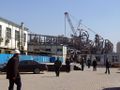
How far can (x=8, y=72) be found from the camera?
1588 cm

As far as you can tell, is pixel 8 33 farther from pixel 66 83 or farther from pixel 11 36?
pixel 66 83

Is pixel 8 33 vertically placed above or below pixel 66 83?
above

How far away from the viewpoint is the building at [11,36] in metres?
66.6

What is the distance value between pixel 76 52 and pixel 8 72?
11522 cm

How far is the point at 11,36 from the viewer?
7094 centimetres

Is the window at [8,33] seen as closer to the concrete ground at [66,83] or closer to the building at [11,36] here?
the building at [11,36]

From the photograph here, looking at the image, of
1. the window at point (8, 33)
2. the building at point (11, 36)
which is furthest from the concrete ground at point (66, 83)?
the window at point (8, 33)

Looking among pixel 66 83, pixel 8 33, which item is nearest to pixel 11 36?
pixel 8 33

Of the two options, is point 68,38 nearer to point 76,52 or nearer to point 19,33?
point 76,52

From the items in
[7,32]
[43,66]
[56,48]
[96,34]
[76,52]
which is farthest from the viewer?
[96,34]

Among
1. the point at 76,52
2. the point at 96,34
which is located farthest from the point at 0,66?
the point at 96,34

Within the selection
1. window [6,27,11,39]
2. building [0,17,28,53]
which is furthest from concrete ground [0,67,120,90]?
window [6,27,11,39]

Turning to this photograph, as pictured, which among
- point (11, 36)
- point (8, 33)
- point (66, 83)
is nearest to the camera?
point (66, 83)

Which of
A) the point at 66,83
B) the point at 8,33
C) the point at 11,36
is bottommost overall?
the point at 66,83
